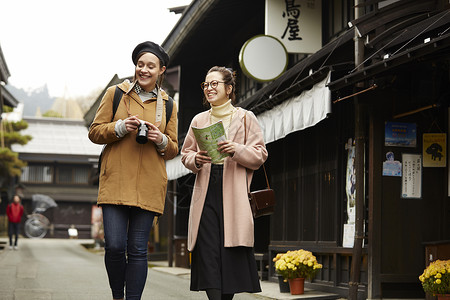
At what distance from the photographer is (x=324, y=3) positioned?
43.1 feet

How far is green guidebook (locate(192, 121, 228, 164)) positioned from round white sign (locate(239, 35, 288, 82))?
7.39 meters

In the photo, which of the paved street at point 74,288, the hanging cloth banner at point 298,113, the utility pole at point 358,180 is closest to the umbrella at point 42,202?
the paved street at point 74,288

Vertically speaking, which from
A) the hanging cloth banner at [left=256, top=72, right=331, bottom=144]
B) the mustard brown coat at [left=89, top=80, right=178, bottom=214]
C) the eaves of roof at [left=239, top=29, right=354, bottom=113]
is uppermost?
the eaves of roof at [left=239, top=29, right=354, bottom=113]

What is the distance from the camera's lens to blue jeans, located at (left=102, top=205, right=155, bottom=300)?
5414mm

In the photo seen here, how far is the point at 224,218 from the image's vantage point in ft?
18.9

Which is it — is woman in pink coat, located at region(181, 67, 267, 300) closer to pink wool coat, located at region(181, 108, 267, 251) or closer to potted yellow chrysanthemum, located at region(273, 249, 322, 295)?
pink wool coat, located at region(181, 108, 267, 251)

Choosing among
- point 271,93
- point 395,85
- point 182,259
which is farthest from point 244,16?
point 395,85

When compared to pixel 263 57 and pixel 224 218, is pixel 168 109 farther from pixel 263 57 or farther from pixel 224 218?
pixel 263 57

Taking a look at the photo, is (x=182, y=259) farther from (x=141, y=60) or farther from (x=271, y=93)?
(x=141, y=60)

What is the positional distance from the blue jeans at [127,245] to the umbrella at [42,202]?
46.7 metres

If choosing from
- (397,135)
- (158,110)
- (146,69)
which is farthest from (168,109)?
(397,135)

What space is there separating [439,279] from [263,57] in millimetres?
5994

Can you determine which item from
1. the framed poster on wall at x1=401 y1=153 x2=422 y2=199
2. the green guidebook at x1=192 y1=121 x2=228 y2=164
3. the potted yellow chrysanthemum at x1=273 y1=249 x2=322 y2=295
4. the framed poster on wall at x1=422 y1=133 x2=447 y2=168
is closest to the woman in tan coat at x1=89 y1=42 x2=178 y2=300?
the green guidebook at x1=192 y1=121 x2=228 y2=164

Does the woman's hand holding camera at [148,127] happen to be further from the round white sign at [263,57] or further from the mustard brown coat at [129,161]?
the round white sign at [263,57]
